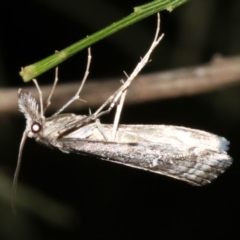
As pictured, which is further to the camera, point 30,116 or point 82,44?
point 30,116

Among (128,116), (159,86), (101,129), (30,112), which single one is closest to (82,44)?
(30,112)

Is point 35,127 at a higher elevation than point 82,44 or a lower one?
higher

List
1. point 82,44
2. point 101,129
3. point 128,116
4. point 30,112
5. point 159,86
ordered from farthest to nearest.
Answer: point 128,116 < point 159,86 < point 101,129 < point 30,112 < point 82,44

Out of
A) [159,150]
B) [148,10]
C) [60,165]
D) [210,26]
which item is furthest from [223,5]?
[148,10]

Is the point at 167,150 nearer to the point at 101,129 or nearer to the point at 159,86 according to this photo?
the point at 101,129

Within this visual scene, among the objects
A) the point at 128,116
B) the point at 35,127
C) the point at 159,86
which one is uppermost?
the point at 128,116

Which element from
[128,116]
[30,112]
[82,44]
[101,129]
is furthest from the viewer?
[128,116]

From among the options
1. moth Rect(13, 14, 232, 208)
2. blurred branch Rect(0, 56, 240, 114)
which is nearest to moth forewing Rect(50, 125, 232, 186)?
moth Rect(13, 14, 232, 208)
